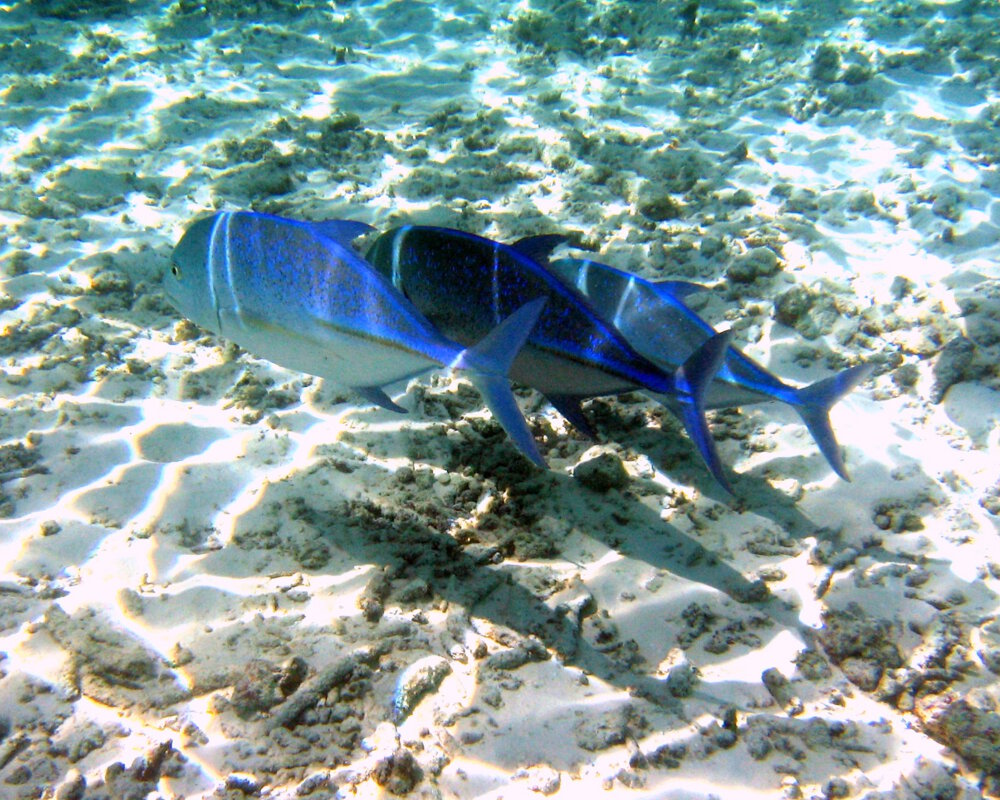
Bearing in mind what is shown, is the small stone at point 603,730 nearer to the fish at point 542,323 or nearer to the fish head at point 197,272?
the fish at point 542,323

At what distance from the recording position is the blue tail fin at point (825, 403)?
2549mm

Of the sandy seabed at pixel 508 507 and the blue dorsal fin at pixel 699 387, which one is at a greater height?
the blue dorsal fin at pixel 699 387

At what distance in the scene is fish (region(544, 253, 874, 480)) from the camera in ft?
8.40

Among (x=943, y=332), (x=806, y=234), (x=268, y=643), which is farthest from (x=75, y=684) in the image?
(x=806, y=234)

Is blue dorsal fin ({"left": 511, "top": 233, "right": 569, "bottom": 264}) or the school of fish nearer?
the school of fish

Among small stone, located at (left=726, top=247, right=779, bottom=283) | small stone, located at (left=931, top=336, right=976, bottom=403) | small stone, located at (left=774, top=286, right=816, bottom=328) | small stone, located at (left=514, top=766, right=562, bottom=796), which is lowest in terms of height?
small stone, located at (left=514, top=766, right=562, bottom=796)

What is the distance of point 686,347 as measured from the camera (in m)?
2.69

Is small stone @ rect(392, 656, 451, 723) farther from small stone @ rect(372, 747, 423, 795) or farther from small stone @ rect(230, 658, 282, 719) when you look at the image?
small stone @ rect(230, 658, 282, 719)

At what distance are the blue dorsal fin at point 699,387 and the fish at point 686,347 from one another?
0.77 feet

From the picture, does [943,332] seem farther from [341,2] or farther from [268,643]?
[341,2]

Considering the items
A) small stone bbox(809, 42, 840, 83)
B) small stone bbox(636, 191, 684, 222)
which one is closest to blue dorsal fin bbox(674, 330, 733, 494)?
small stone bbox(636, 191, 684, 222)

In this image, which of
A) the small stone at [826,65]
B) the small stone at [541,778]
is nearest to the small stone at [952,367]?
the small stone at [541,778]

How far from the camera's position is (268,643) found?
7.77 ft

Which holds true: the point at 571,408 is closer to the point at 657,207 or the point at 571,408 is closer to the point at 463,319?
the point at 463,319
